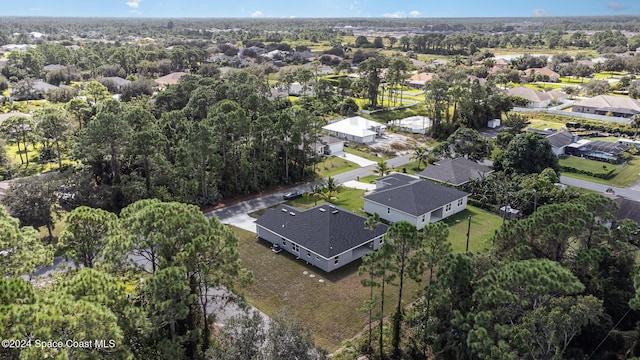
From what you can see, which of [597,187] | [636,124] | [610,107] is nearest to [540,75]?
[610,107]

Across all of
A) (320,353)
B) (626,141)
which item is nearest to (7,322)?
(320,353)

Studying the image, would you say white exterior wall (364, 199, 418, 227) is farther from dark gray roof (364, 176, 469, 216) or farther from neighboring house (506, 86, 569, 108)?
neighboring house (506, 86, 569, 108)

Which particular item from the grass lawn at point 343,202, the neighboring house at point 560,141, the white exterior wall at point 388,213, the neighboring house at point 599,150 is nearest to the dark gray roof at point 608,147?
the neighboring house at point 599,150

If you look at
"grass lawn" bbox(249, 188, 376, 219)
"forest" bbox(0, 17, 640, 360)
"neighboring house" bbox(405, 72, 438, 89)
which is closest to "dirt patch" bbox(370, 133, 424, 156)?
"forest" bbox(0, 17, 640, 360)

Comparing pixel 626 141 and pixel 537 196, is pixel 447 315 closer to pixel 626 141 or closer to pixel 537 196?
→ pixel 537 196

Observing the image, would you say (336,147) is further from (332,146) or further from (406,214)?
(406,214)

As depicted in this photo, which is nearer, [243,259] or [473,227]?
[243,259]

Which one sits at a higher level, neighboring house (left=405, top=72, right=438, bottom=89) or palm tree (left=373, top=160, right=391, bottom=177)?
neighboring house (left=405, top=72, right=438, bottom=89)
